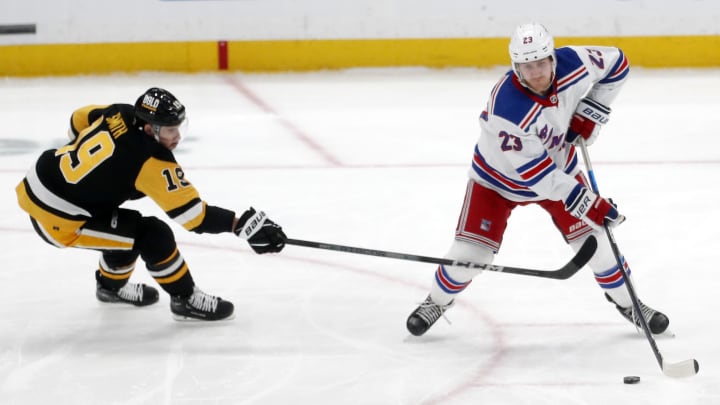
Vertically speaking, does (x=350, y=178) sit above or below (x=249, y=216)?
below

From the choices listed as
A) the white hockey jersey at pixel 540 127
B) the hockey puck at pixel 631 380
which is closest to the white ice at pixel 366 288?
the hockey puck at pixel 631 380

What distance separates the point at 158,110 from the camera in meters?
3.18

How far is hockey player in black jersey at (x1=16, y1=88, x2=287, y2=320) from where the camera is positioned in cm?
319

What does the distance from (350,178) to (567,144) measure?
207 cm

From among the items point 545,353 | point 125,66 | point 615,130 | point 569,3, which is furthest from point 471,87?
point 545,353

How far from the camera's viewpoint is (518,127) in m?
3.07

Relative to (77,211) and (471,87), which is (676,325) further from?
(471,87)

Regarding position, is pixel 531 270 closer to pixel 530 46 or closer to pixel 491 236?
pixel 491 236

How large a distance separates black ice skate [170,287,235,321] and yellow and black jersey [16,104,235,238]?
34 centimetres

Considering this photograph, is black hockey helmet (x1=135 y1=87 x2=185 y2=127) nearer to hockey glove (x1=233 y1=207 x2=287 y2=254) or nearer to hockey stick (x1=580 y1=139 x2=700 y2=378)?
hockey glove (x1=233 y1=207 x2=287 y2=254)

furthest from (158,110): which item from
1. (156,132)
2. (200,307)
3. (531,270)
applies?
(531,270)

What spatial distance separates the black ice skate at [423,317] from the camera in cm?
333

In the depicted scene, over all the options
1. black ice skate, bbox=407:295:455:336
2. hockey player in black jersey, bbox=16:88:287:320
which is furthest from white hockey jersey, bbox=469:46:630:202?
hockey player in black jersey, bbox=16:88:287:320

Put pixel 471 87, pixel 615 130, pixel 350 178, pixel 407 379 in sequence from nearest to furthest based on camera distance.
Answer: pixel 407 379, pixel 350 178, pixel 615 130, pixel 471 87
